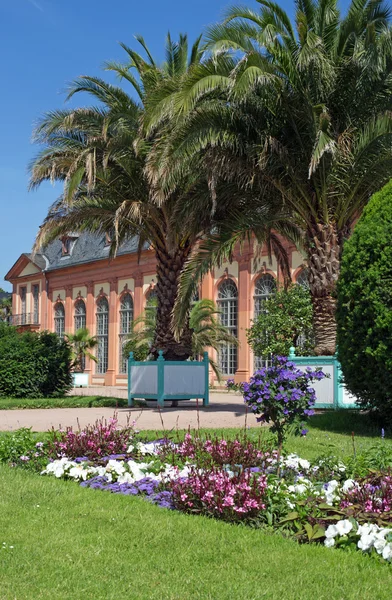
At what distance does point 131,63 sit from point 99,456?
15.2 m

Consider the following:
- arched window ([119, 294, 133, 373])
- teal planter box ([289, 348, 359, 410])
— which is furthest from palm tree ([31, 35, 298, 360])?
arched window ([119, 294, 133, 373])

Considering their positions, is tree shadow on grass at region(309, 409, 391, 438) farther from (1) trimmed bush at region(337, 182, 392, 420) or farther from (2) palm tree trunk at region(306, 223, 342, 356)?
(2) palm tree trunk at region(306, 223, 342, 356)

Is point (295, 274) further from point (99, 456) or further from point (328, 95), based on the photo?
point (99, 456)

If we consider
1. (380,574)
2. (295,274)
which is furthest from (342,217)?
(295,274)

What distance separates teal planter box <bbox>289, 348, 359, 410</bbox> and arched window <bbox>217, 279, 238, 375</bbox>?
71.1ft

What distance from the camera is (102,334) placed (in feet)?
163

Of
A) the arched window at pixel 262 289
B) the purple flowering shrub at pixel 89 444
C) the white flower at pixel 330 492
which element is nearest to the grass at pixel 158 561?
the white flower at pixel 330 492

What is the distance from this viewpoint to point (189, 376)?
67.8 feet

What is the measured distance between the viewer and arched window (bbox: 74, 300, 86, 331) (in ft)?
171

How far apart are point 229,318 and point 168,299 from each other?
18142 mm

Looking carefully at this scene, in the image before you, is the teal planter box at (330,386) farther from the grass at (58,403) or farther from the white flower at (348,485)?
the white flower at (348,485)

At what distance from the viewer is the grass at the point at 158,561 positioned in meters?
3.93

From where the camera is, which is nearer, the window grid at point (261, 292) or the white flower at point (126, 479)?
the white flower at point (126, 479)

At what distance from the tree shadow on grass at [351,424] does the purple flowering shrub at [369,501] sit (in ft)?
19.5
